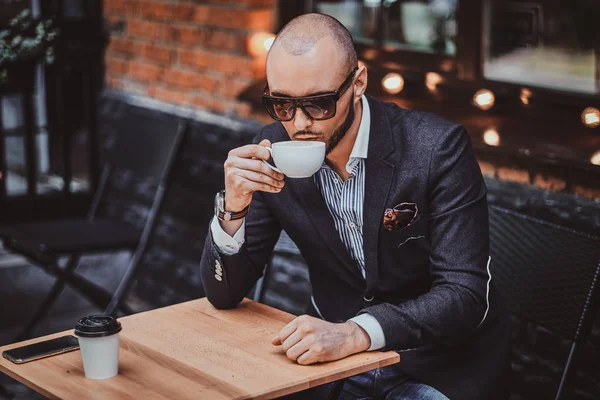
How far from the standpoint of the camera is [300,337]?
86.4 inches

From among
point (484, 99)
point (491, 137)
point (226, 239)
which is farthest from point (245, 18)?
point (226, 239)

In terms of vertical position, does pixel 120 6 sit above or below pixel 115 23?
above

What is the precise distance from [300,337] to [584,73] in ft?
6.31

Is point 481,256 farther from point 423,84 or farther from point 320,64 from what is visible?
point 423,84

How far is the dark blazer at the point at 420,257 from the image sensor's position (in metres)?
2.47

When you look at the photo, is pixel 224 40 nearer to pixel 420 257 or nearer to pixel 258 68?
pixel 258 68

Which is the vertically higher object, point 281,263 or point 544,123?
point 544,123

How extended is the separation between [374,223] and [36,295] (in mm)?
3402

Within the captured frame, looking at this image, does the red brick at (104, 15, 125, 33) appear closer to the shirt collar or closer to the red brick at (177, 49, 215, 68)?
the red brick at (177, 49, 215, 68)

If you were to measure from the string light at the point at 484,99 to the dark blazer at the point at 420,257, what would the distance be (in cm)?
116

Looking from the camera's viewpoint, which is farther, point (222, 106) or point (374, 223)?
point (222, 106)

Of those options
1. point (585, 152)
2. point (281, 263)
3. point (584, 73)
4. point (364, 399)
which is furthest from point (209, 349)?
point (281, 263)

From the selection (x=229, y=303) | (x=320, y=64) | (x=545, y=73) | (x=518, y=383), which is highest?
(x=320, y=64)

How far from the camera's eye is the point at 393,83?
4172 mm
